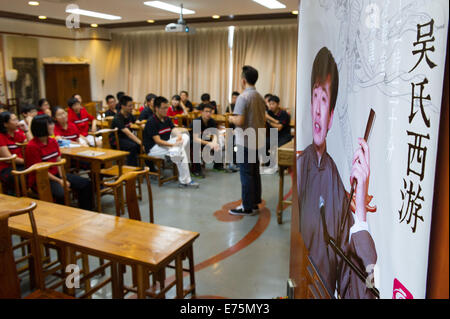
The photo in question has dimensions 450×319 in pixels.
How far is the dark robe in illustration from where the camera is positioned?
0.68 metres

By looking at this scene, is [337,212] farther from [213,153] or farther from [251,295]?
[213,153]

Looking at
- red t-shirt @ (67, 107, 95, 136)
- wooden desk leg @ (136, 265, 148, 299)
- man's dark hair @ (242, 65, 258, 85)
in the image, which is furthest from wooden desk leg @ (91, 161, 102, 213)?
wooden desk leg @ (136, 265, 148, 299)

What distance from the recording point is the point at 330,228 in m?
0.83

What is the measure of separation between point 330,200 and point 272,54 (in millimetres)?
7834

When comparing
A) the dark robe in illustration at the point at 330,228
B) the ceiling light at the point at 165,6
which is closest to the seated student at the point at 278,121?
the ceiling light at the point at 165,6

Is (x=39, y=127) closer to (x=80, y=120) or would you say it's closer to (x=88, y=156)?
(x=88, y=156)

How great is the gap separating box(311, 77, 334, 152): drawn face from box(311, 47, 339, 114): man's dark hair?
1cm

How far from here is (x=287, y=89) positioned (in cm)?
816

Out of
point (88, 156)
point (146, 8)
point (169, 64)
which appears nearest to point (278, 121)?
point (88, 156)

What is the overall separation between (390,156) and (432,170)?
0.30ft

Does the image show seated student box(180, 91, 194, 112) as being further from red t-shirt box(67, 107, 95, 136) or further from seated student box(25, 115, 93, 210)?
seated student box(25, 115, 93, 210)

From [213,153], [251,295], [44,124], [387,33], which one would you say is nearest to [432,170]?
[387,33]

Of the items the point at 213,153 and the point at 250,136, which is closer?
the point at 250,136
